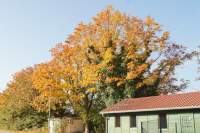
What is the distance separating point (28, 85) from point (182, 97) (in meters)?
33.0

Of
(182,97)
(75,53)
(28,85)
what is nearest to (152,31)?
(75,53)

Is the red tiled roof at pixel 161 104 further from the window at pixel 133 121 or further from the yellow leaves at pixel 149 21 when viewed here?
the yellow leaves at pixel 149 21

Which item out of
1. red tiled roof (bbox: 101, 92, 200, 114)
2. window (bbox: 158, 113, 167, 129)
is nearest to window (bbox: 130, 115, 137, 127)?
red tiled roof (bbox: 101, 92, 200, 114)

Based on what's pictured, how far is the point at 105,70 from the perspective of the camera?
4544 centimetres

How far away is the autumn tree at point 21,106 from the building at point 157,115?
23.4 m

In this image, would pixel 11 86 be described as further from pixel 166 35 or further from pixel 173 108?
pixel 173 108

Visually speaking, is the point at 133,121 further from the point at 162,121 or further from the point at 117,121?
the point at 162,121

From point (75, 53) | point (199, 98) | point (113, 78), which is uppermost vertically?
point (75, 53)

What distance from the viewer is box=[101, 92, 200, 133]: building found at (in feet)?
96.3

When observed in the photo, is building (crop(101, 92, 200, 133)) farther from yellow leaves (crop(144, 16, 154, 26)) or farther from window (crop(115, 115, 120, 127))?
yellow leaves (crop(144, 16, 154, 26))

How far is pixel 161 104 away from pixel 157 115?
1.03m

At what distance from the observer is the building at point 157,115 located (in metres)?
29.3

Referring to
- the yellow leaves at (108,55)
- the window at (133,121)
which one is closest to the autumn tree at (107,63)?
the yellow leaves at (108,55)

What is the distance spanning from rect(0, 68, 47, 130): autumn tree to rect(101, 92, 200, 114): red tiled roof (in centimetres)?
2425
